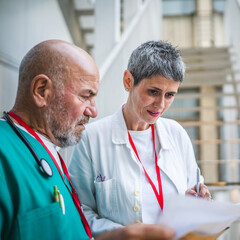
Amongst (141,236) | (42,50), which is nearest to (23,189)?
(141,236)

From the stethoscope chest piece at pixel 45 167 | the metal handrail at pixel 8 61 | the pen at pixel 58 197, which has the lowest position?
the pen at pixel 58 197

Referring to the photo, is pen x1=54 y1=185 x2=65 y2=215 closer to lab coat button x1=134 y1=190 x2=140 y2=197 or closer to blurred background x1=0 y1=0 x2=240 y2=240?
lab coat button x1=134 y1=190 x2=140 y2=197

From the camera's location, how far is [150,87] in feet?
4.14

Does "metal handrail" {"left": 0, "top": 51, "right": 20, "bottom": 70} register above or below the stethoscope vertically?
above

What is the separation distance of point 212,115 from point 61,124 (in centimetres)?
692

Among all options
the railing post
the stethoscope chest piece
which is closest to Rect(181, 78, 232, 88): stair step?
the railing post

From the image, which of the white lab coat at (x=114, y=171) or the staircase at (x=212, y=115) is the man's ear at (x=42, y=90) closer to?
the white lab coat at (x=114, y=171)

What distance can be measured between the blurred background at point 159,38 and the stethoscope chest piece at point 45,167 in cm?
64

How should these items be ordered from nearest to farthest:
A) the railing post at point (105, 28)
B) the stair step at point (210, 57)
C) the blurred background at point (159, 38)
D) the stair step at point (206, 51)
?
1. the blurred background at point (159, 38)
2. the railing post at point (105, 28)
3. the stair step at point (210, 57)
4. the stair step at point (206, 51)

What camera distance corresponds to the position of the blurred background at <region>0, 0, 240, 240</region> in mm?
1641

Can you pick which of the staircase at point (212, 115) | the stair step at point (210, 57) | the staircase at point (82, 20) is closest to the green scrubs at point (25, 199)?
the staircase at point (82, 20)

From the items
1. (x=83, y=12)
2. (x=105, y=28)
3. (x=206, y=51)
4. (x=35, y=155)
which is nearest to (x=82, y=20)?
(x=83, y=12)

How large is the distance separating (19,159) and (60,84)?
11.1 inches

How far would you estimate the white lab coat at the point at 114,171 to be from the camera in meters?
1.17
